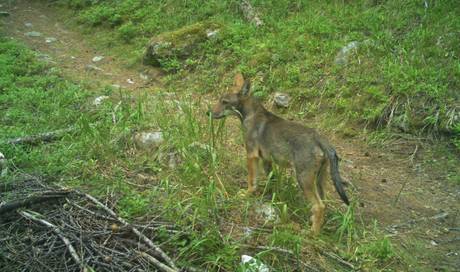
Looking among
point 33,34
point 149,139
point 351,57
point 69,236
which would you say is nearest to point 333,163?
point 149,139

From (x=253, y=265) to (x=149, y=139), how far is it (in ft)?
9.10

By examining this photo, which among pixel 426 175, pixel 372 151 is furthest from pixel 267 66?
pixel 426 175

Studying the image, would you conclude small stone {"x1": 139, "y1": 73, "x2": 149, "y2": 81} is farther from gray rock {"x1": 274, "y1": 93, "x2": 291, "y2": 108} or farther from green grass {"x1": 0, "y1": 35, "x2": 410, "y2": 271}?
gray rock {"x1": 274, "y1": 93, "x2": 291, "y2": 108}

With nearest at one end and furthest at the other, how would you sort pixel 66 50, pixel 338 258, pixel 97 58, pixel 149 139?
1. pixel 338 258
2. pixel 149 139
3. pixel 97 58
4. pixel 66 50

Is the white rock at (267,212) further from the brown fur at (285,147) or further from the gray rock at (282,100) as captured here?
the gray rock at (282,100)

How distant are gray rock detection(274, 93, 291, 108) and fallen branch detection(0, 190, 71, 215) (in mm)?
4319

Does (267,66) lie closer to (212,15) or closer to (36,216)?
(212,15)

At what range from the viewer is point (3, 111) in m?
7.79

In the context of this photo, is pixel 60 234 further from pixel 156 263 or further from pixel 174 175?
pixel 174 175

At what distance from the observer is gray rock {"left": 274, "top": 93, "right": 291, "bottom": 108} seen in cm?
856

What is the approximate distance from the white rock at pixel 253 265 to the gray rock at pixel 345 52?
5.25m

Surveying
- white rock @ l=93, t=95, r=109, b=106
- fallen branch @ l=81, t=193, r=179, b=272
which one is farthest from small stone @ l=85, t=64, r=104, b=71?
fallen branch @ l=81, t=193, r=179, b=272

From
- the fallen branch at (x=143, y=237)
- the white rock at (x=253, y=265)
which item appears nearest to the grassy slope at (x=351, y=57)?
the white rock at (x=253, y=265)

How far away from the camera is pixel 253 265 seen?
14.0 feet
